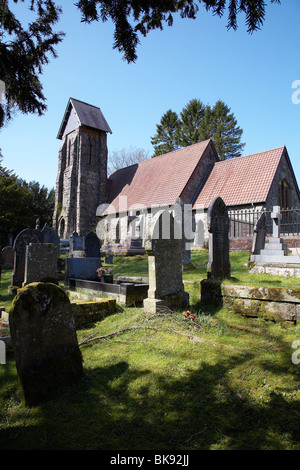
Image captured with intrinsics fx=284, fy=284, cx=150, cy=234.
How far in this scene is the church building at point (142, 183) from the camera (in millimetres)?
18156

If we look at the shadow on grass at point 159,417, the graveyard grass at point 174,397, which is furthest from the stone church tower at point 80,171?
the shadow on grass at point 159,417

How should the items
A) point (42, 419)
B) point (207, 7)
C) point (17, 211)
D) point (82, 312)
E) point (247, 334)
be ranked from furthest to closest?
point (17, 211) < point (82, 312) < point (247, 334) < point (207, 7) < point (42, 419)

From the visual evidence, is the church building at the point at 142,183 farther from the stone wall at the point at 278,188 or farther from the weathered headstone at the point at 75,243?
the weathered headstone at the point at 75,243

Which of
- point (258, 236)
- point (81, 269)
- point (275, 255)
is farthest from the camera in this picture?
point (258, 236)

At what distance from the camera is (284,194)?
19.3 meters

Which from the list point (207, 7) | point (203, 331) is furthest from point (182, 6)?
point (203, 331)

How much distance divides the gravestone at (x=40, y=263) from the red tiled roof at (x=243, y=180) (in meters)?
12.9

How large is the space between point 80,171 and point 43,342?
81.8 feet

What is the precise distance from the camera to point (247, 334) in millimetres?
3953

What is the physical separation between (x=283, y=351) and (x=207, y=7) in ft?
13.0

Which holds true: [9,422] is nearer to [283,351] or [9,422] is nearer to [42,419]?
[42,419]

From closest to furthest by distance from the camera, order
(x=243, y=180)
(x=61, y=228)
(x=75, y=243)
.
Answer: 1. (x=75, y=243)
2. (x=243, y=180)
3. (x=61, y=228)

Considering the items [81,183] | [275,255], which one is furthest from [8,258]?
[81,183]

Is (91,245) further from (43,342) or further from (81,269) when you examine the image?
(43,342)
